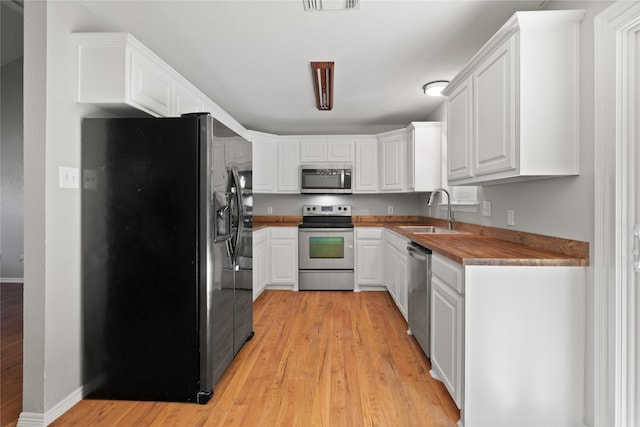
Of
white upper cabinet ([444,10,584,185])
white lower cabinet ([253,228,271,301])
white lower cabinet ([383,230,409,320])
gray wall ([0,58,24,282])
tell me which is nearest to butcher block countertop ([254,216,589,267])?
white upper cabinet ([444,10,584,185])

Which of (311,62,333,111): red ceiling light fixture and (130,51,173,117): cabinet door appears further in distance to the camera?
(311,62,333,111): red ceiling light fixture

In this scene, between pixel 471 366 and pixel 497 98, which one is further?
pixel 497 98

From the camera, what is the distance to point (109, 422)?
1710mm

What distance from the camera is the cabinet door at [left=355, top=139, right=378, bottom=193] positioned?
4605 millimetres

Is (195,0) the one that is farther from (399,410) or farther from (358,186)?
(358,186)

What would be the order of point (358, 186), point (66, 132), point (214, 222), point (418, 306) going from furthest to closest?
1. point (358, 186)
2. point (418, 306)
3. point (214, 222)
4. point (66, 132)

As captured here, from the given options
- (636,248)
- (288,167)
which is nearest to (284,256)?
(288,167)

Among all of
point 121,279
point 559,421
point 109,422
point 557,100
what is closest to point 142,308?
point 121,279

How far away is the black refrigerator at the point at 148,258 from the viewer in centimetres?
190

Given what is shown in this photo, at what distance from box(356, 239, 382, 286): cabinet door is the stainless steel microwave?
840 millimetres

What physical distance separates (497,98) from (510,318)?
47.4 inches

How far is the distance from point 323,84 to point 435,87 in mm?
1123

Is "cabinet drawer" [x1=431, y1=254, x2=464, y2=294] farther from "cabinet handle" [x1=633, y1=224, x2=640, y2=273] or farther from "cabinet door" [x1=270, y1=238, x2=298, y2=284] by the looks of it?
"cabinet door" [x1=270, y1=238, x2=298, y2=284]

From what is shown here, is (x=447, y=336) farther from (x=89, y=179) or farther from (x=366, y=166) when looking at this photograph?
(x=366, y=166)
